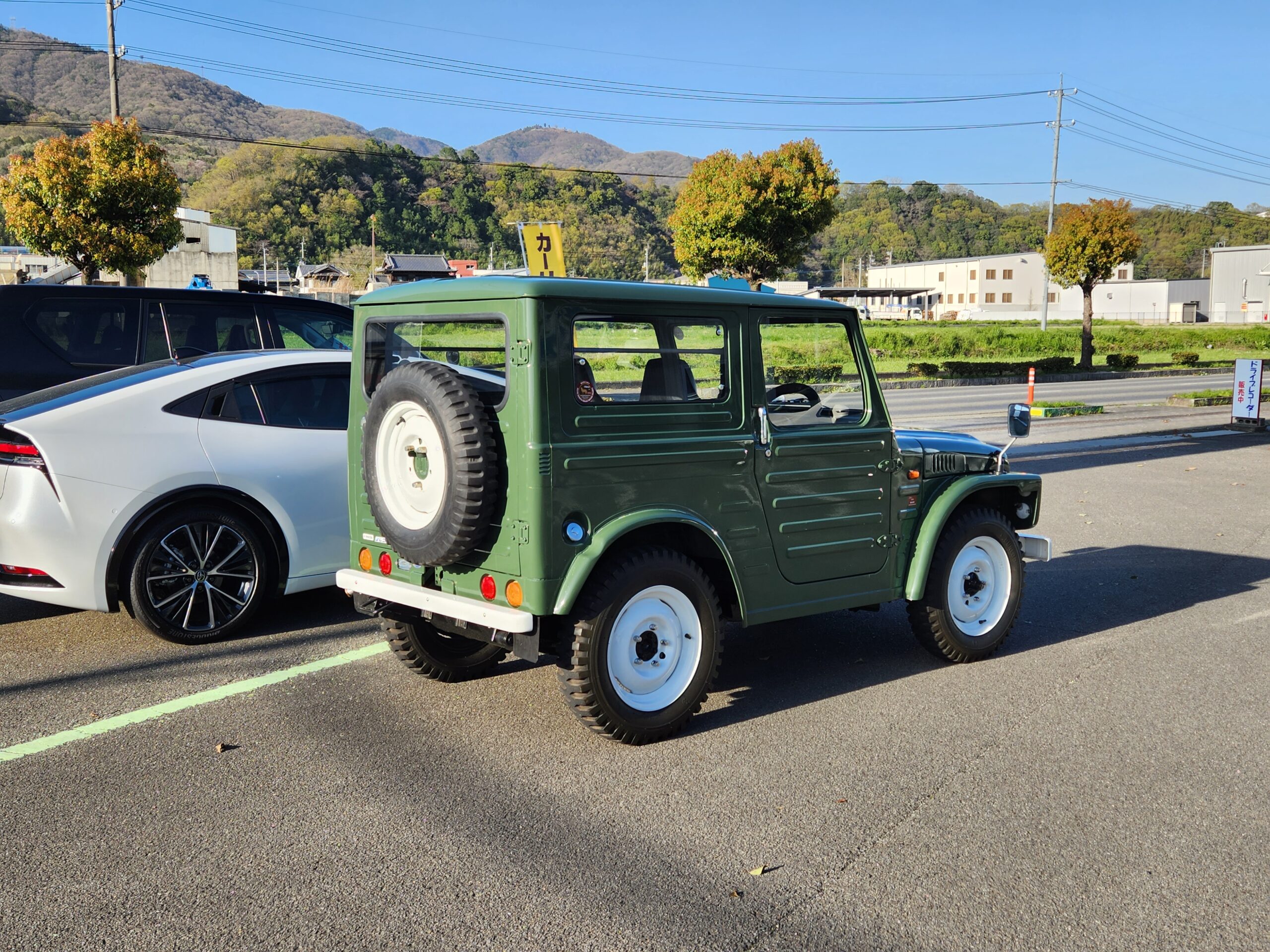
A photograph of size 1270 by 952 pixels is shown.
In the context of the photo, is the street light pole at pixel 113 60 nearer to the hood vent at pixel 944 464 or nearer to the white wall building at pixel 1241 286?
the hood vent at pixel 944 464

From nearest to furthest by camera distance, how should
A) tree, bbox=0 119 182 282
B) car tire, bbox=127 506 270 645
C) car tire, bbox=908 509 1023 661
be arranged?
1. car tire, bbox=908 509 1023 661
2. car tire, bbox=127 506 270 645
3. tree, bbox=0 119 182 282

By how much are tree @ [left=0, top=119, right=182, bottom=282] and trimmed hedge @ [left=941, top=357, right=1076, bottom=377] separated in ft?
78.4

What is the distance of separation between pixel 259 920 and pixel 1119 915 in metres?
2.61

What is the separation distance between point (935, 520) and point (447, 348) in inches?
104

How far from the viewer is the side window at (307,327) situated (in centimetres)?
830

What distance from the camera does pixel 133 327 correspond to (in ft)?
26.2

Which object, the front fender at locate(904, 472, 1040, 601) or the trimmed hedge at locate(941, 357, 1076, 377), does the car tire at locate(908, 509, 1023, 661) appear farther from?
the trimmed hedge at locate(941, 357, 1076, 377)

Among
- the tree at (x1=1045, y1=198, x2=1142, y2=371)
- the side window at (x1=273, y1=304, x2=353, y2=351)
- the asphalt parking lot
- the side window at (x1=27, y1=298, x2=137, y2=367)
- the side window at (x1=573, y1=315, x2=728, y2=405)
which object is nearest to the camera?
the asphalt parking lot

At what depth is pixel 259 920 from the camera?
321 cm

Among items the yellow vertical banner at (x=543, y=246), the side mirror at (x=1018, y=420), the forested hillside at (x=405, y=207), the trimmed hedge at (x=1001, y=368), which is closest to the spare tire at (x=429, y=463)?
the side mirror at (x=1018, y=420)

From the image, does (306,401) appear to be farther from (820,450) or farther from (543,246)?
(543,246)

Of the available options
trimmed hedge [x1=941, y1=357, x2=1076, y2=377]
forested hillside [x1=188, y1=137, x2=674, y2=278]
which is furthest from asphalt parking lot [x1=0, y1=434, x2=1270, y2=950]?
forested hillside [x1=188, y1=137, x2=674, y2=278]

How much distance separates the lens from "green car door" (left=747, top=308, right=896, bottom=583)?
5004mm

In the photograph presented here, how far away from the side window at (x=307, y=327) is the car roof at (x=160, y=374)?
4.40 ft
